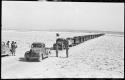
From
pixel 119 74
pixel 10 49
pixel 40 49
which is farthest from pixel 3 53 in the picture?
pixel 119 74

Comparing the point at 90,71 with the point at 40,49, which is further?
the point at 40,49

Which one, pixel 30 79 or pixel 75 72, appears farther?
pixel 75 72

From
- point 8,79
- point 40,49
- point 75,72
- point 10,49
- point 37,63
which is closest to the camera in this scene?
point 8,79

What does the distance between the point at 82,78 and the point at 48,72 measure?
1948mm

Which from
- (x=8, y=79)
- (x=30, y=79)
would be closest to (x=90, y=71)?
(x=30, y=79)

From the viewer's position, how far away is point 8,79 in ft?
37.3

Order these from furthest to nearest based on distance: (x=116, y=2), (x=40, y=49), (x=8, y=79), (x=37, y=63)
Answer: (x=40, y=49), (x=37, y=63), (x=116, y=2), (x=8, y=79)

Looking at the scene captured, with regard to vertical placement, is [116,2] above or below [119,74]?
above

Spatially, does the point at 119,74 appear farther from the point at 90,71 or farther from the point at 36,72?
the point at 36,72

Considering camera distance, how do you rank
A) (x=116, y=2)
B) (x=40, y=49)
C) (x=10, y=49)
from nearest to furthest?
(x=116, y=2) → (x=40, y=49) → (x=10, y=49)

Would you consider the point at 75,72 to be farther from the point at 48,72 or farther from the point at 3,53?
the point at 3,53

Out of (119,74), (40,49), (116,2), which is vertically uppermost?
(116,2)

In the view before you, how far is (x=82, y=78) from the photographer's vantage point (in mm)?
12016

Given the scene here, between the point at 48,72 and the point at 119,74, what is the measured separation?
3888 mm
